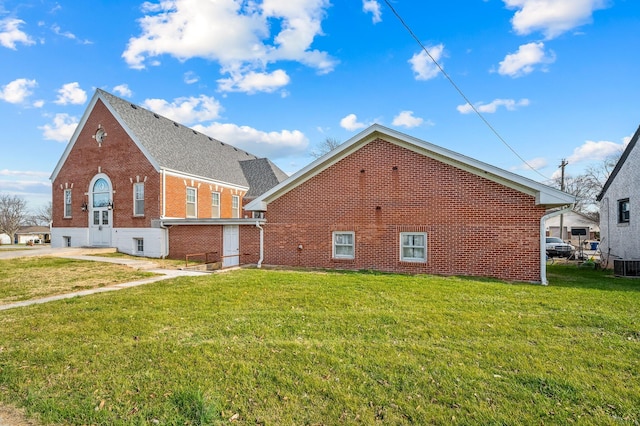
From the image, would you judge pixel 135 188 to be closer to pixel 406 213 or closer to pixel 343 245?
pixel 343 245

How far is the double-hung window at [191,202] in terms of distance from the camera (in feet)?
69.2

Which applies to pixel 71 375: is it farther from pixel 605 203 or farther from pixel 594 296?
pixel 605 203

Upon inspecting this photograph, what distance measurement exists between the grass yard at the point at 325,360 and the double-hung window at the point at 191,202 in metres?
13.9

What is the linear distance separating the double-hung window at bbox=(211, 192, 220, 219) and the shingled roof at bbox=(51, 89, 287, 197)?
112cm

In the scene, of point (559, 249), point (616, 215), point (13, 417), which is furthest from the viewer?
point (559, 249)

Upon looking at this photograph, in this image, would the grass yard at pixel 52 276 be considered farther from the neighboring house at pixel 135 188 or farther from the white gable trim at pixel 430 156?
the white gable trim at pixel 430 156

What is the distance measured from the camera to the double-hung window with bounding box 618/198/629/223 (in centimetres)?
1583

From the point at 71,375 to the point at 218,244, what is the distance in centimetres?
1276

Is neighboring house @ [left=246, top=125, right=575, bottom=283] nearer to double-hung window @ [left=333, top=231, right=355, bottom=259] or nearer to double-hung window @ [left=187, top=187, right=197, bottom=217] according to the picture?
double-hung window @ [left=333, top=231, right=355, bottom=259]

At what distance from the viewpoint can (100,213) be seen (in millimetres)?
20750

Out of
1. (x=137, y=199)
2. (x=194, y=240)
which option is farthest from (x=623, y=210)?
(x=137, y=199)

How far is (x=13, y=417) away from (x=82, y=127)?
2282 cm

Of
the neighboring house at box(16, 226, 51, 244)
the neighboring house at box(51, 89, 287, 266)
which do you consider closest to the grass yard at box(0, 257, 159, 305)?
the neighboring house at box(51, 89, 287, 266)

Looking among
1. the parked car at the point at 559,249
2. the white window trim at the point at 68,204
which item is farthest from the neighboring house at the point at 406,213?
the parked car at the point at 559,249
